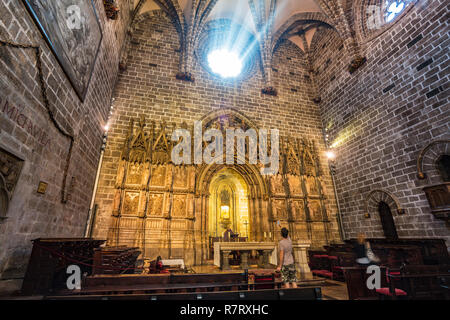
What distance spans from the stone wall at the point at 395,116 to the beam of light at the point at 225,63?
557cm

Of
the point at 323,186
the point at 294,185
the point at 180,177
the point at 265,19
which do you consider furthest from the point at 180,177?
the point at 265,19

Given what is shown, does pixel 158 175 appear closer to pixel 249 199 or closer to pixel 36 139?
pixel 249 199

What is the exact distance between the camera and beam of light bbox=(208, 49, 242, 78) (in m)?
12.5

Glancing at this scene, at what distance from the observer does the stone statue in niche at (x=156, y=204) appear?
8337 millimetres

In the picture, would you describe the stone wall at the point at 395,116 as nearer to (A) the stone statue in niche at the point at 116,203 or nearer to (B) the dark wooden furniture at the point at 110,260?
(B) the dark wooden furniture at the point at 110,260

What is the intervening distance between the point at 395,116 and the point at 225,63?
8869mm

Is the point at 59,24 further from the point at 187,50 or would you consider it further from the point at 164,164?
the point at 187,50

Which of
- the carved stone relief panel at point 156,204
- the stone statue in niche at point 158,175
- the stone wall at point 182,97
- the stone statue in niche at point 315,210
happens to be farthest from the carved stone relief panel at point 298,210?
the stone statue in niche at point 158,175

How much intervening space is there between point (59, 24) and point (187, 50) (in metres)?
7.08

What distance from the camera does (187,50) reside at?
36.9ft

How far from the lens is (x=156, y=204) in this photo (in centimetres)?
845

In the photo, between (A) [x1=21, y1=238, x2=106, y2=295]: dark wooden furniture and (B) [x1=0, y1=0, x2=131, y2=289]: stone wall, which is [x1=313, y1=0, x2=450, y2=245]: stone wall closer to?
(A) [x1=21, y1=238, x2=106, y2=295]: dark wooden furniture

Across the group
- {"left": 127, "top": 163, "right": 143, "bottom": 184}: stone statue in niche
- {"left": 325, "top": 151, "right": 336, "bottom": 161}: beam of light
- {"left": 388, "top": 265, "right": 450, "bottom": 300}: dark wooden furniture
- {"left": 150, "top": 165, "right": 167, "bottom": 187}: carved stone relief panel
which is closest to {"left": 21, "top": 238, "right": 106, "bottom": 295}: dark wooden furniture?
{"left": 127, "top": 163, "right": 143, "bottom": 184}: stone statue in niche
